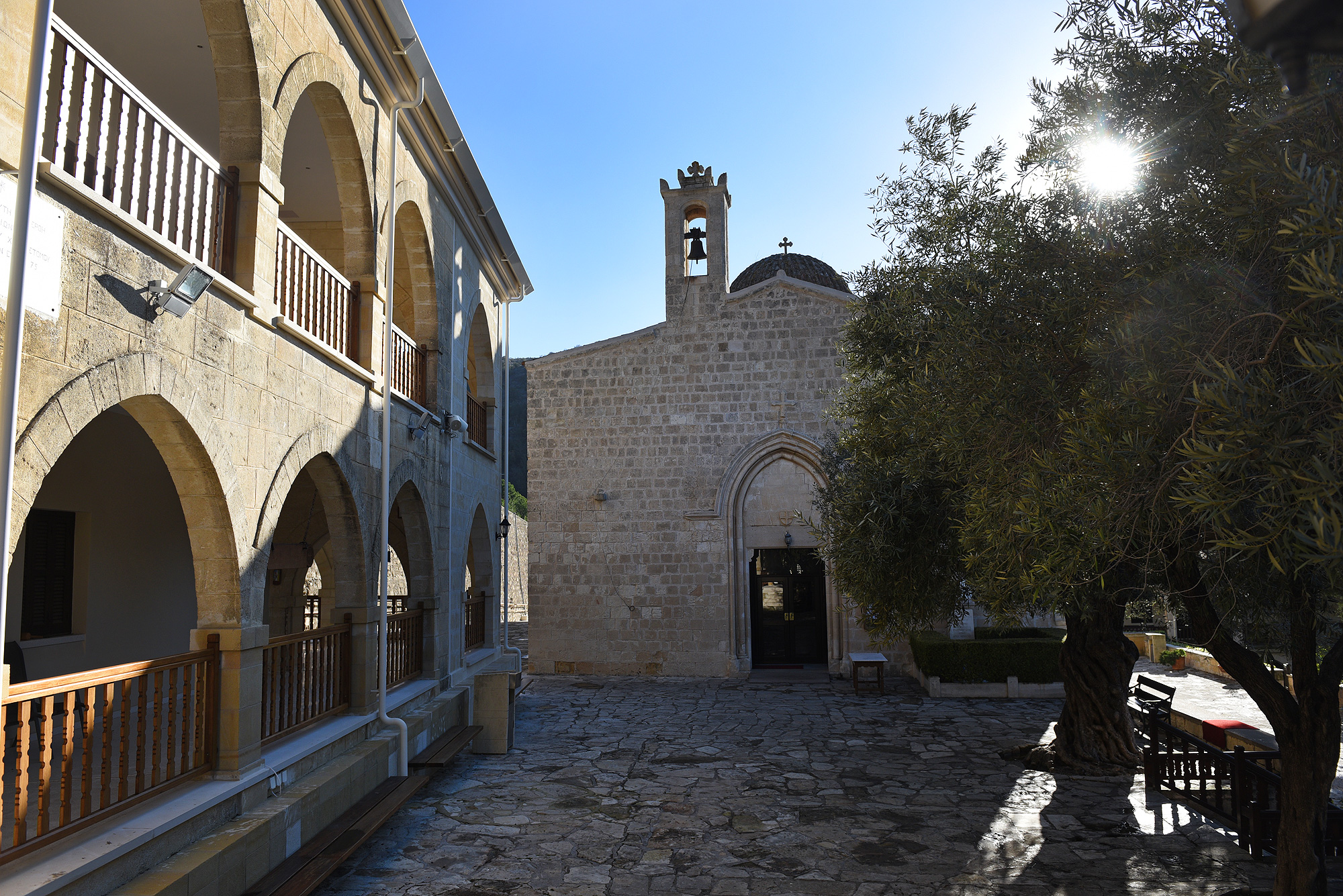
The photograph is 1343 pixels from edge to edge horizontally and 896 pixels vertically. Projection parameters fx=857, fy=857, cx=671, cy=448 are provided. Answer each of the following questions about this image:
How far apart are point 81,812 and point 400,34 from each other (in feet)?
19.8

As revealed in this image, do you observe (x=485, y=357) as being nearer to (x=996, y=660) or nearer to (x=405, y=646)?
(x=405, y=646)

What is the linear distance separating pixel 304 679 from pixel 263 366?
2339 mm

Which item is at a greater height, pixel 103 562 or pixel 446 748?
pixel 103 562

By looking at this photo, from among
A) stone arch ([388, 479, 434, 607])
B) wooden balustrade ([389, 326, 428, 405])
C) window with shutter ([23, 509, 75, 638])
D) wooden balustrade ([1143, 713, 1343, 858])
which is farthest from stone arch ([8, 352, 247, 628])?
wooden balustrade ([1143, 713, 1343, 858])

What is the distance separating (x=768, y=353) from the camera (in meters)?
15.2

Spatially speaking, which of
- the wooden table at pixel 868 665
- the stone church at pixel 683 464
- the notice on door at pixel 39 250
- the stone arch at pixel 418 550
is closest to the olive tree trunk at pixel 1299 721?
the notice on door at pixel 39 250

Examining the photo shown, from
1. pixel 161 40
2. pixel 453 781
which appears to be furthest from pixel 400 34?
pixel 453 781

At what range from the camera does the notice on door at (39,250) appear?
313 centimetres

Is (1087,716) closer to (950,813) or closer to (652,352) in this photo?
(950,813)

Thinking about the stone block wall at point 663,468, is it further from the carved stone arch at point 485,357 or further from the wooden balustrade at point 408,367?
the wooden balustrade at point 408,367

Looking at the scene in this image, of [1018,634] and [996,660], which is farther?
[1018,634]

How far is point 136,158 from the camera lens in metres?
4.24

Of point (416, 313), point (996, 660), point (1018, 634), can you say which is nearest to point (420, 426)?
point (416, 313)

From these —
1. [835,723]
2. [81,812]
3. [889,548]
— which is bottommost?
[835,723]
